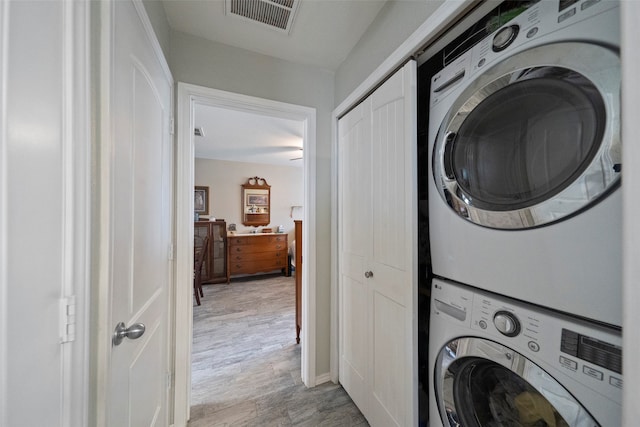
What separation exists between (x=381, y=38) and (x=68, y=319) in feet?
5.67

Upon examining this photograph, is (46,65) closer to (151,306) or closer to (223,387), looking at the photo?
(151,306)

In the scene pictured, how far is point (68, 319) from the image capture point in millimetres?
537

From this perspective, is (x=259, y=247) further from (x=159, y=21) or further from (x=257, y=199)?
(x=159, y=21)

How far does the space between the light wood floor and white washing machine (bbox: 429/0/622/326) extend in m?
1.33

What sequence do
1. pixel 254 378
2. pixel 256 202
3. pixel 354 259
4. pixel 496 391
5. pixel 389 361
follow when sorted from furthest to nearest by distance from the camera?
pixel 256 202
pixel 254 378
pixel 354 259
pixel 389 361
pixel 496 391

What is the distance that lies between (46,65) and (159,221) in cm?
73

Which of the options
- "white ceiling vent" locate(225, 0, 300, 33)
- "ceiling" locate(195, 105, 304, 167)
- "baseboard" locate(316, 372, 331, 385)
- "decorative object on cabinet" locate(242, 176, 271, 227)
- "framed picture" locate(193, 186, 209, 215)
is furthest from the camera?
"decorative object on cabinet" locate(242, 176, 271, 227)

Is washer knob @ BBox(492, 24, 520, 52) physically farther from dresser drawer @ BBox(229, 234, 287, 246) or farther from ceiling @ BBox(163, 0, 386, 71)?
dresser drawer @ BBox(229, 234, 287, 246)

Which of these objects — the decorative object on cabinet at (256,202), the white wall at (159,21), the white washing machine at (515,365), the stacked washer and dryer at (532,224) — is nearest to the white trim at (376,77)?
the stacked washer and dryer at (532,224)

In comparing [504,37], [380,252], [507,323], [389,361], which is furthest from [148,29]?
[389,361]

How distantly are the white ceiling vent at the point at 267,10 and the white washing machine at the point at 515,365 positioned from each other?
63.7 inches

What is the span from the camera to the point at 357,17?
131 centimetres

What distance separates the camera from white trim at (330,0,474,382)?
2.81ft

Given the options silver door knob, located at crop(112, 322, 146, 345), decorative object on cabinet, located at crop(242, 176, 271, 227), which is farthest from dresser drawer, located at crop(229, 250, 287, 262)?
silver door knob, located at crop(112, 322, 146, 345)
